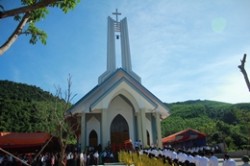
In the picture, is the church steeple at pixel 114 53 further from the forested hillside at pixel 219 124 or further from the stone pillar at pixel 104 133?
the stone pillar at pixel 104 133

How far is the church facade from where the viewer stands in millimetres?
21156

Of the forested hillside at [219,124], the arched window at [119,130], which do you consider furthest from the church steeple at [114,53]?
the forested hillside at [219,124]

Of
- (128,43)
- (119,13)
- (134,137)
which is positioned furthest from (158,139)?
(119,13)

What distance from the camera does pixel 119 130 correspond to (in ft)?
77.4

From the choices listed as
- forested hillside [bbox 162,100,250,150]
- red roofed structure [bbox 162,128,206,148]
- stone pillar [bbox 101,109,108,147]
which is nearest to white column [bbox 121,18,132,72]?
forested hillside [bbox 162,100,250,150]

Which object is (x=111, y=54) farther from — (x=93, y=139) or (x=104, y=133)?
(x=104, y=133)

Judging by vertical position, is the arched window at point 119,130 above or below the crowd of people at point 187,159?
above

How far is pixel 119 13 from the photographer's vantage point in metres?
28.9

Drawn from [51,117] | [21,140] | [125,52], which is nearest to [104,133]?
[51,117]

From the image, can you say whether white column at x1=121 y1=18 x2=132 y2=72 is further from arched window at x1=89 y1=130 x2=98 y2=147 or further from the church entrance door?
arched window at x1=89 y1=130 x2=98 y2=147

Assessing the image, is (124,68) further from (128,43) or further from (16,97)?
(16,97)

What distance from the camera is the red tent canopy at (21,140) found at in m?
19.9

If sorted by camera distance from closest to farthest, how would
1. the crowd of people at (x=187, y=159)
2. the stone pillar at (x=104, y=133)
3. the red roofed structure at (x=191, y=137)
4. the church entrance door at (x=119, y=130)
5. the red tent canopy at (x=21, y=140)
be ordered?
the crowd of people at (x=187, y=159) < the red tent canopy at (x=21, y=140) < the stone pillar at (x=104, y=133) < the church entrance door at (x=119, y=130) < the red roofed structure at (x=191, y=137)

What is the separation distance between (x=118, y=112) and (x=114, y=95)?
256 cm
